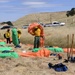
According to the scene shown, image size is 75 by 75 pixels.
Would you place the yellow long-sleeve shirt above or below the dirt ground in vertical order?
above

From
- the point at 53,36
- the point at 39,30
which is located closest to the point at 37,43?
the point at 39,30

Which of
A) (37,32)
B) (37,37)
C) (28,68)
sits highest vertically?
(37,32)

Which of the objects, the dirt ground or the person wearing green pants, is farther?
the person wearing green pants

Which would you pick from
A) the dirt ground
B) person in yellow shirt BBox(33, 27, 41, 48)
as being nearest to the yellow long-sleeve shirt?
person in yellow shirt BBox(33, 27, 41, 48)

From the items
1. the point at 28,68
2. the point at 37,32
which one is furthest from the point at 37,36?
the point at 28,68

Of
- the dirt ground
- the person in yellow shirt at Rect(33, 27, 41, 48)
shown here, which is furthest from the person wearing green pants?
the dirt ground

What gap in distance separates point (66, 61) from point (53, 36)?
18.1 m

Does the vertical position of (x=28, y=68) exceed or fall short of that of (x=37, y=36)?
it falls short

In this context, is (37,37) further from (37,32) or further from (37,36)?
(37,32)

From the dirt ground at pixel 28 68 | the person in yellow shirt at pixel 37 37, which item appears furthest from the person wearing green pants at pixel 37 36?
the dirt ground at pixel 28 68

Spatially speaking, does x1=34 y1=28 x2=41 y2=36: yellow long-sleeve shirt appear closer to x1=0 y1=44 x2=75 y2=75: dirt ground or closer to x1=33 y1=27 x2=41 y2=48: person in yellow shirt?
x1=33 y1=27 x2=41 y2=48: person in yellow shirt

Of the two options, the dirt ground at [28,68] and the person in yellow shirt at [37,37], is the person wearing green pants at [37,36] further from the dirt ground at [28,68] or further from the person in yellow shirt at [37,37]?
the dirt ground at [28,68]

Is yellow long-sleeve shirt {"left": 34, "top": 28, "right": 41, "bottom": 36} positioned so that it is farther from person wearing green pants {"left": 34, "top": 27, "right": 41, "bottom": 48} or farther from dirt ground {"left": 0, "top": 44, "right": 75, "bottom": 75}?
dirt ground {"left": 0, "top": 44, "right": 75, "bottom": 75}

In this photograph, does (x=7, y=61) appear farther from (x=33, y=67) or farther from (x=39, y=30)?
(x=39, y=30)
